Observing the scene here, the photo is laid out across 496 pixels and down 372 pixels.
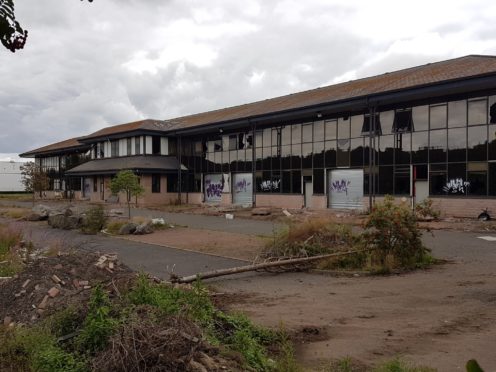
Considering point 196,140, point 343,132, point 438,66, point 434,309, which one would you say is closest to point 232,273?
point 434,309

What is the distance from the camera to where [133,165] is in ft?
147

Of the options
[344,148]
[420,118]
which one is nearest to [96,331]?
[420,118]

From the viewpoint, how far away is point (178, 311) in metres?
5.84

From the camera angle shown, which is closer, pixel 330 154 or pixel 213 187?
pixel 330 154

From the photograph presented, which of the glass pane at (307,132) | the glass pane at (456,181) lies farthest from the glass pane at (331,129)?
the glass pane at (456,181)

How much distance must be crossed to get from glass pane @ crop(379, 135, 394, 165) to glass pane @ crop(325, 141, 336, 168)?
382 centimetres

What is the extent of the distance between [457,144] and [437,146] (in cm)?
119

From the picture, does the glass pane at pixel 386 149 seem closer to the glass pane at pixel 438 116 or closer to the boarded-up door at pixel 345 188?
the boarded-up door at pixel 345 188

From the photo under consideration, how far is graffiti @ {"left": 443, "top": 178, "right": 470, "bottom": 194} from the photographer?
2717cm

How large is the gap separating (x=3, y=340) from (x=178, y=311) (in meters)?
1.88

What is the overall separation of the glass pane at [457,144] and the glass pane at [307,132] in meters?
10.6

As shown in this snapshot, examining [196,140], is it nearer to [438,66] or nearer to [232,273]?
[438,66]

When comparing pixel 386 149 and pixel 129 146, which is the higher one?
pixel 129 146

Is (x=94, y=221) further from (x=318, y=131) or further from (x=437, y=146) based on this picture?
(x=437, y=146)
